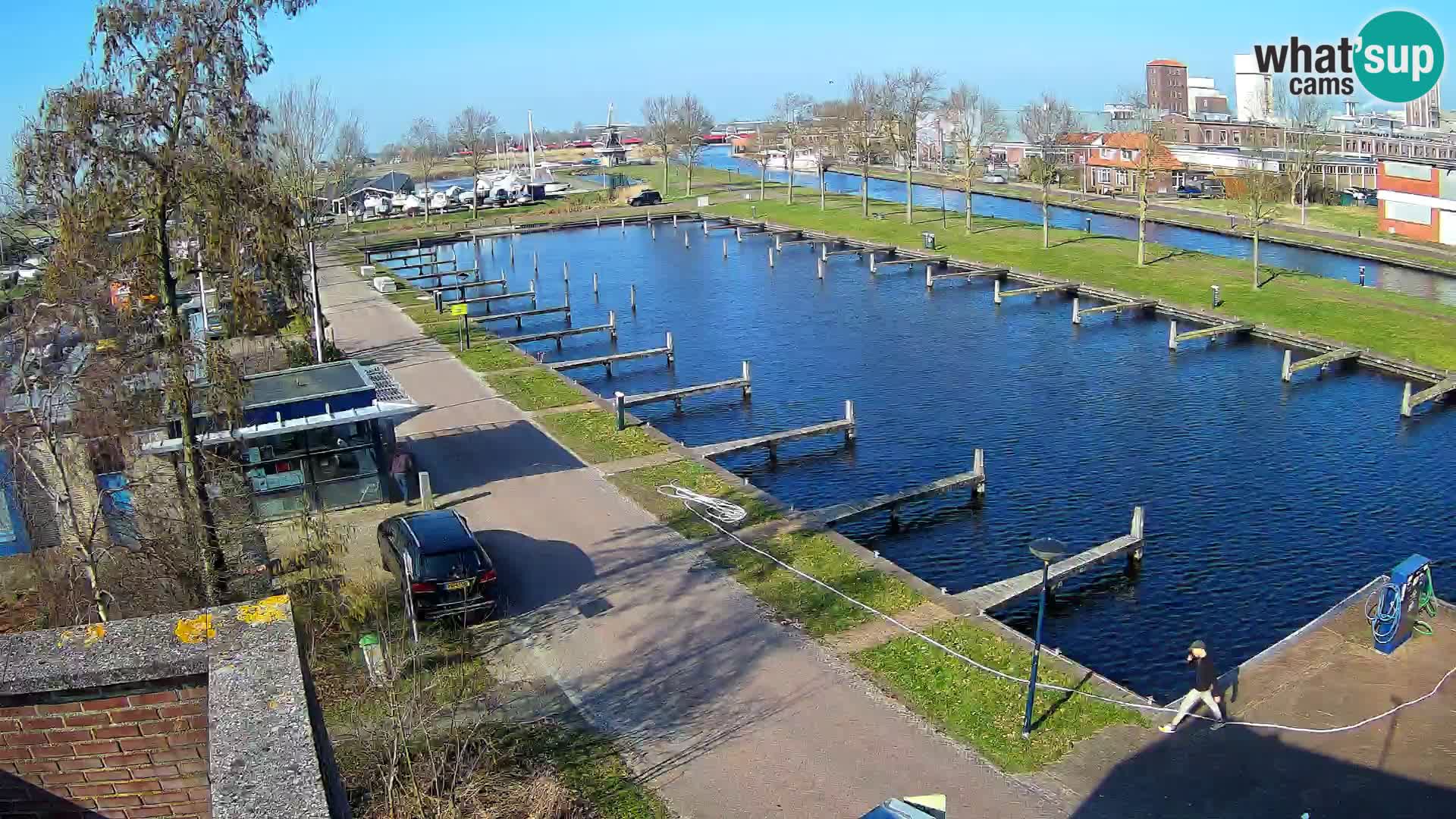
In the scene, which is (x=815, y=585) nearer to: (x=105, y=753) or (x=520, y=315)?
(x=105, y=753)

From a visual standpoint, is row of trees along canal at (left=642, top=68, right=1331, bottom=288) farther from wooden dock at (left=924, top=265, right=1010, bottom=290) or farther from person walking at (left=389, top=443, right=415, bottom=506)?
person walking at (left=389, top=443, right=415, bottom=506)

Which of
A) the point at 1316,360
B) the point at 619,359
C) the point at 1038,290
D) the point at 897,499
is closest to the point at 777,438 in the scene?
the point at 897,499

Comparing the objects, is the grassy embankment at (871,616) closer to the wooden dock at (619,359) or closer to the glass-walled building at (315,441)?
the glass-walled building at (315,441)

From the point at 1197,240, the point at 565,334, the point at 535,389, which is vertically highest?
the point at 1197,240

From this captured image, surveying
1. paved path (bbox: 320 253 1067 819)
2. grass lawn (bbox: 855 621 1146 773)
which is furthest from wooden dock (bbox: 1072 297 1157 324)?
grass lawn (bbox: 855 621 1146 773)

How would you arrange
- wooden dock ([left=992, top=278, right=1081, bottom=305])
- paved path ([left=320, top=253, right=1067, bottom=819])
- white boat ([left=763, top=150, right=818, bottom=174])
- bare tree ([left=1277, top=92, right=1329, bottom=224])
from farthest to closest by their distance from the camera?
white boat ([left=763, top=150, right=818, bottom=174]) < bare tree ([left=1277, top=92, right=1329, bottom=224]) < wooden dock ([left=992, top=278, right=1081, bottom=305]) < paved path ([left=320, top=253, right=1067, bottom=819])

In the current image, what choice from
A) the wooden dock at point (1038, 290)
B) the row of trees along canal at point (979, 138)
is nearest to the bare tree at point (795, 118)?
the row of trees along canal at point (979, 138)

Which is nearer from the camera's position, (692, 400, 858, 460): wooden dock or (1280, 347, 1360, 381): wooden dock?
(692, 400, 858, 460): wooden dock
